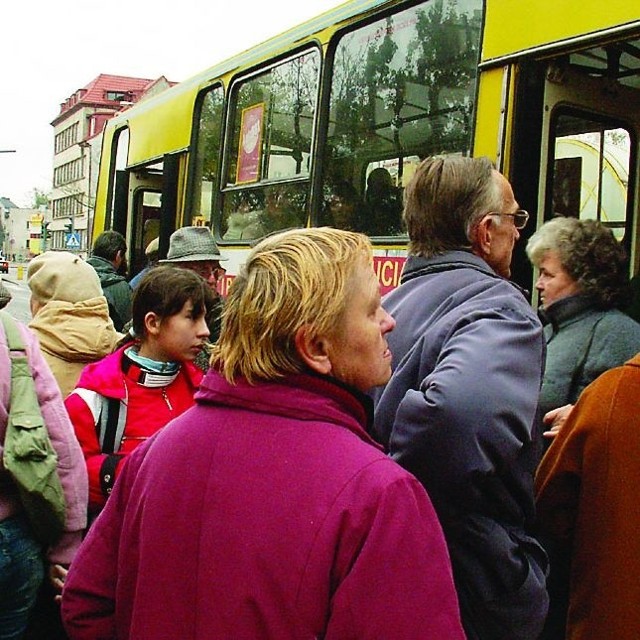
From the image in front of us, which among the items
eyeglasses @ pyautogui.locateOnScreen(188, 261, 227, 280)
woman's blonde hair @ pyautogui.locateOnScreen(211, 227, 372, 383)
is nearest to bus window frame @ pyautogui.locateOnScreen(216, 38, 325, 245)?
eyeglasses @ pyautogui.locateOnScreen(188, 261, 227, 280)

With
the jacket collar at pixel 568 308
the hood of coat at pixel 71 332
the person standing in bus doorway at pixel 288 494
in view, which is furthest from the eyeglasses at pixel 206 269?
the person standing in bus doorway at pixel 288 494

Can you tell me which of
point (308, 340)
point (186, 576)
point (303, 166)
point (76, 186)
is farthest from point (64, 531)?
point (76, 186)

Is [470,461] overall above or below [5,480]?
above

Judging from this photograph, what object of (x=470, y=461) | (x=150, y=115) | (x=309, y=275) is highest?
(x=150, y=115)

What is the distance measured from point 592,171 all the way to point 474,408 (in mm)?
3144

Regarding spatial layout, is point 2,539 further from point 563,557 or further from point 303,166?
point 303,166

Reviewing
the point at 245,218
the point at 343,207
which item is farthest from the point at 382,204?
the point at 245,218

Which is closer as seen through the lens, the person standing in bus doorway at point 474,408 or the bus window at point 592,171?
the person standing in bus doorway at point 474,408

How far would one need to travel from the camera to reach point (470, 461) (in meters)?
1.93

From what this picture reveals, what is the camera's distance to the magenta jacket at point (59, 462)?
8.56ft

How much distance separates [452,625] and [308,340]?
0.52m

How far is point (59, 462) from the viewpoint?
2672mm

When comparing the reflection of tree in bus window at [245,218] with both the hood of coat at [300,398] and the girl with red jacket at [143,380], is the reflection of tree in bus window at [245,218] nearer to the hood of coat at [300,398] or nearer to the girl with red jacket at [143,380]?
the girl with red jacket at [143,380]

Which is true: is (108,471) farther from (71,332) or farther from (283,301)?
(283,301)
